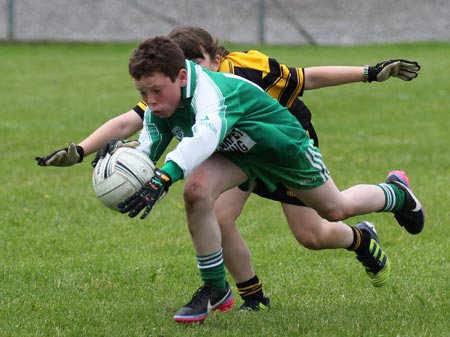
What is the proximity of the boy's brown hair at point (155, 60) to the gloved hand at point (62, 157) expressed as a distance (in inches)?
29.4

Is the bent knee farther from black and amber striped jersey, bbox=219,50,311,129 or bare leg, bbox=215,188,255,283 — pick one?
black and amber striped jersey, bbox=219,50,311,129

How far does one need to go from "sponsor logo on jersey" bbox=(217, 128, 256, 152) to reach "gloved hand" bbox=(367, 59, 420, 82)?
120cm

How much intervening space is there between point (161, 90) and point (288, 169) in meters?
0.85

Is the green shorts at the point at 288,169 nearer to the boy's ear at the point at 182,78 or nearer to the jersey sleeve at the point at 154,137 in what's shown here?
the jersey sleeve at the point at 154,137

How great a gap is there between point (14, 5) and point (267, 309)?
76.0 feet

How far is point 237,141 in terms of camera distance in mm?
4977

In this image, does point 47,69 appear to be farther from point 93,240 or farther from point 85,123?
point 93,240

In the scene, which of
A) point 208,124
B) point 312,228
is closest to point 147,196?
point 208,124

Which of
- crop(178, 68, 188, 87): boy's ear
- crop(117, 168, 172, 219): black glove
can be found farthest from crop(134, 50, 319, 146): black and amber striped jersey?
crop(117, 168, 172, 219): black glove

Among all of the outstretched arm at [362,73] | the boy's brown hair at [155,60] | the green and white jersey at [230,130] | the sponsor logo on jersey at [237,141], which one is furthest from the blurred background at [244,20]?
the boy's brown hair at [155,60]

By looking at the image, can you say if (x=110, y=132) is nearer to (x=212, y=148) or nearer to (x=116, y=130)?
(x=116, y=130)

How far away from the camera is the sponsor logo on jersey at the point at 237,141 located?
4945 mm

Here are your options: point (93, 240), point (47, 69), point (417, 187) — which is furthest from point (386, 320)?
point (47, 69)

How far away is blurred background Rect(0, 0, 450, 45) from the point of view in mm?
27109
